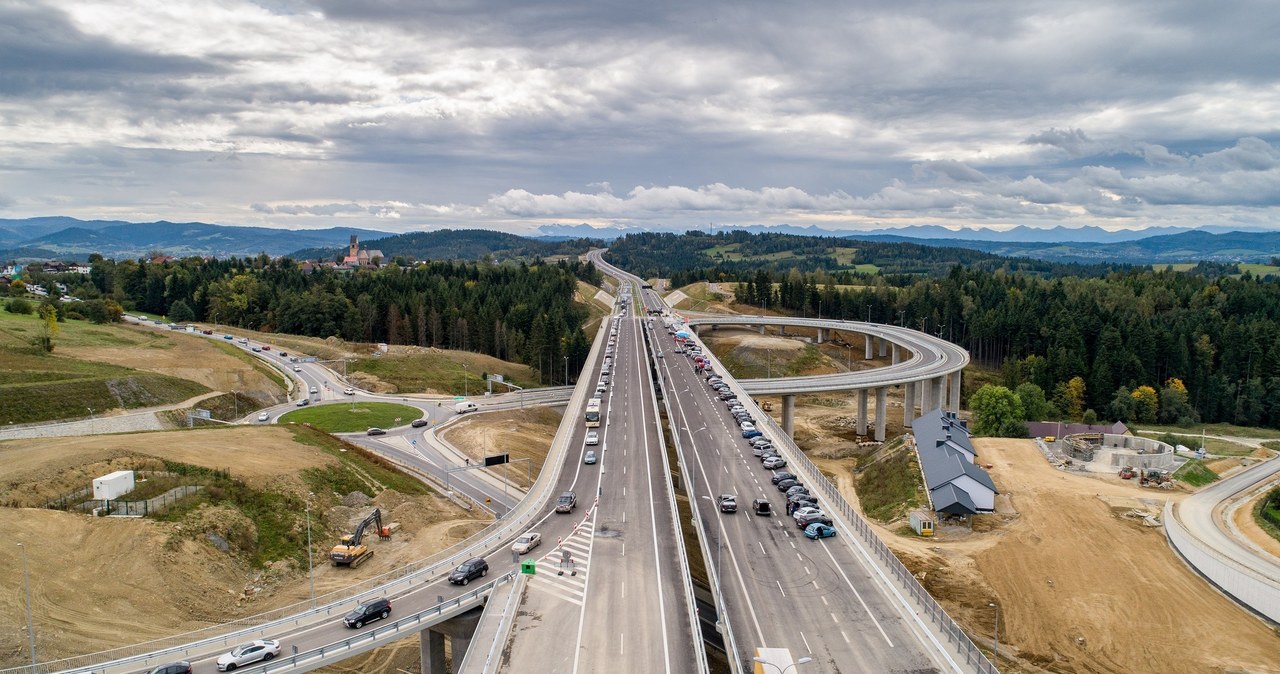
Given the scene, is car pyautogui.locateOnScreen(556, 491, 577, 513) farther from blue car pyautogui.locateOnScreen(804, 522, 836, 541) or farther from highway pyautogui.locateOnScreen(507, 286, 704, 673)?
blue car pyautogui.locateOnScreen(804, 522, 836, 541)

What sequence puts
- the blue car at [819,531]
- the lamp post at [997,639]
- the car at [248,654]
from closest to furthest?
the car at [248,654] → the lamp post at [997,639] → the blue car at [819,531]

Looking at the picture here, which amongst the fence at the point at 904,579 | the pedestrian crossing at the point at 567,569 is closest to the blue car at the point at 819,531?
the fence at the point at 904,579

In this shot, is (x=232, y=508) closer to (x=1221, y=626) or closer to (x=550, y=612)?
(x=550, y=612)

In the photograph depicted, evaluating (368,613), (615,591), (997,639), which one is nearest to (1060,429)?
(997,639)

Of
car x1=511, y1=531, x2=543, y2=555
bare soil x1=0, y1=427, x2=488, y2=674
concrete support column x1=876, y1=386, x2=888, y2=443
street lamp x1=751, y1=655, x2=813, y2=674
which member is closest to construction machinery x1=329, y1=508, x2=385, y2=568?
bare soil x1=0, y1=427, x2=488, y2=674

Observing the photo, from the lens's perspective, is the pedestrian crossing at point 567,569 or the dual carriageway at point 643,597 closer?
the dual carriageway at point 643,597

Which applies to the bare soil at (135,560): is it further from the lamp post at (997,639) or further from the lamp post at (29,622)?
the lamp post at (997,639)
